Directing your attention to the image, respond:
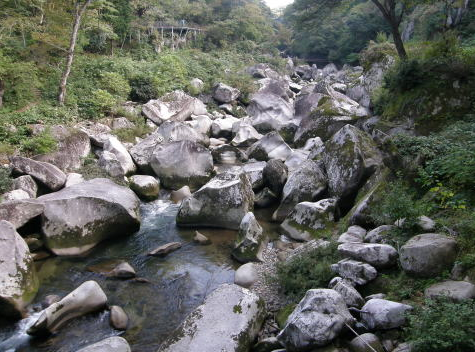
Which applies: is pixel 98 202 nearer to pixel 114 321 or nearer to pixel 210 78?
pixel 114 321

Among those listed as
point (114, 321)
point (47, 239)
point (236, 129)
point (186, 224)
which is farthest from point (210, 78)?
point (114, 321)

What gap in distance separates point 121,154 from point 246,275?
7.85 m

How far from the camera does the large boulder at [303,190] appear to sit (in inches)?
419

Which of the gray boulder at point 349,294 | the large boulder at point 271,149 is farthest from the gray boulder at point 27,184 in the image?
the gray boulder at point 349,294

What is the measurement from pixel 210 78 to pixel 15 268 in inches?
880

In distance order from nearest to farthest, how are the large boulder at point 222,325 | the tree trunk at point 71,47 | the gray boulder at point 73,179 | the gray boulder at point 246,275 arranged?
1. the large boulder at point 222,325
2. the gray boulder at point 246,275
3. the gray boulder at point 73,179
4. the tree trunk at point 71,47

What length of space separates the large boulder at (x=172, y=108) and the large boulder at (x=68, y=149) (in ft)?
17.0

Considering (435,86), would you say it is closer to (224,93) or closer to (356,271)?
(356,271)

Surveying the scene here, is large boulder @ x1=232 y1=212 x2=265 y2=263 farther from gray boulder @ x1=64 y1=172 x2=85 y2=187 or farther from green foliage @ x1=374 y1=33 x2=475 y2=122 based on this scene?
gray boulder @ x1=64 y1=172 x2=85 y2=187

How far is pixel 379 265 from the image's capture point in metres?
5.96

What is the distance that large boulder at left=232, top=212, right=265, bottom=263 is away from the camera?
8.63m

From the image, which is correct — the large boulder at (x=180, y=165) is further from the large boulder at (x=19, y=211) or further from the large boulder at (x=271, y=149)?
the large boulder at (x=19, y=211)

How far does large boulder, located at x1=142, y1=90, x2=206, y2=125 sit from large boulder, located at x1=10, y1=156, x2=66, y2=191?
8.08 meters

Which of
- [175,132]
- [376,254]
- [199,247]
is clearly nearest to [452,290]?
[376,254]
